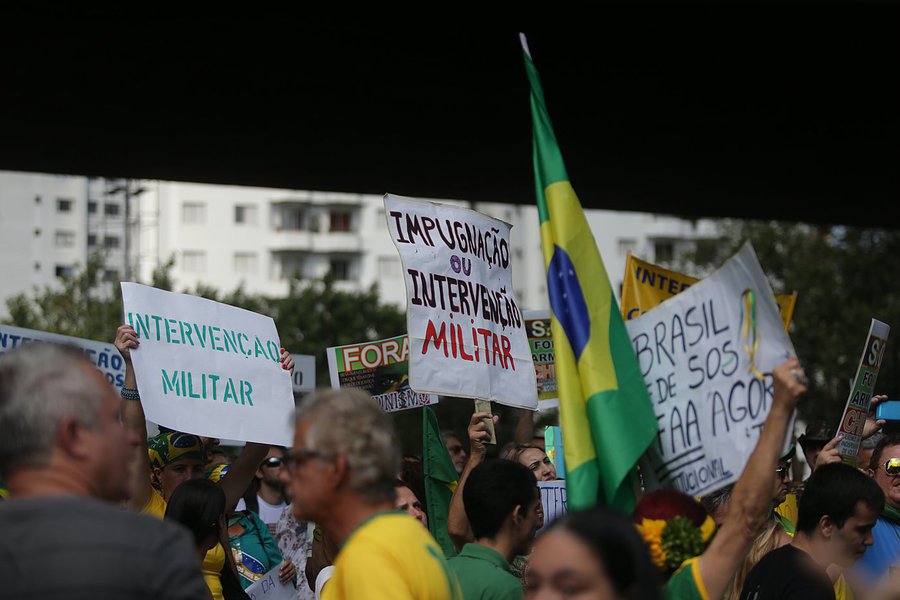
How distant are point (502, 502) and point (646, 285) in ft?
12.1

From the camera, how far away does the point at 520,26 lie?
36.3 feet

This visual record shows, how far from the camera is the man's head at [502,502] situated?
4.66 metres

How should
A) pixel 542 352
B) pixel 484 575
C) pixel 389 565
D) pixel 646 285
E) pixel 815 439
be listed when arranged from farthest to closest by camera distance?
1. pixel 542 352
2. pixel 646 285
3. pixel 815 439
4. pixel 484 575
5. pixel 389 565

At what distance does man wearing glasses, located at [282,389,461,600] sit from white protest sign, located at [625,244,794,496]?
3.82ft

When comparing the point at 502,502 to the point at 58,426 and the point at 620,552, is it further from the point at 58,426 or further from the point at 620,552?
the point at 58,426

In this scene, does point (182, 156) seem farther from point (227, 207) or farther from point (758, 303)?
point (227, 207)

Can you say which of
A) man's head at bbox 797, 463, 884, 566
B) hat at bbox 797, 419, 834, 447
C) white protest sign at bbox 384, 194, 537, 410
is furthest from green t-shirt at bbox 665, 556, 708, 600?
hat at bbox 797, 419, 834, 447

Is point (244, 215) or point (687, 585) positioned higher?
point (244, 215)

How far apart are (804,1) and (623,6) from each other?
1.50m

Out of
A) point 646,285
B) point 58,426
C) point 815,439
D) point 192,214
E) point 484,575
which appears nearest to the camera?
point 58,426

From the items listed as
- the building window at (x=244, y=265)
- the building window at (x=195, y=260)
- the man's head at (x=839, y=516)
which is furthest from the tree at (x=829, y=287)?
the building window at (x=195, y=260)

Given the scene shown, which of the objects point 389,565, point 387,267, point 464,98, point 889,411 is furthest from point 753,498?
point 387,267

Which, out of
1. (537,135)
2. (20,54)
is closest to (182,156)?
(20,54)

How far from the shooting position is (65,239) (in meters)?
81.7
